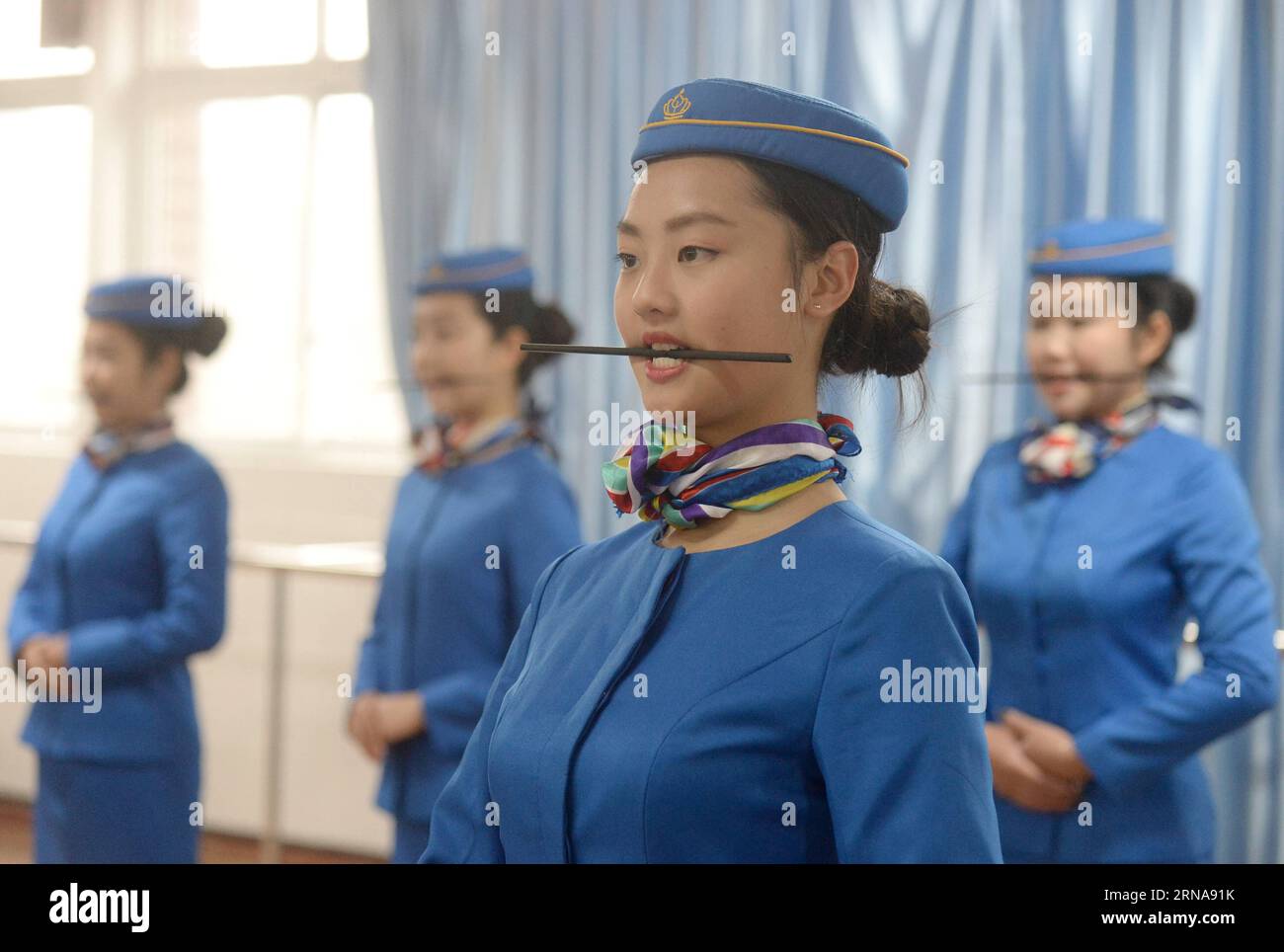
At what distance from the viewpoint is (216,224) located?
3.99 meters

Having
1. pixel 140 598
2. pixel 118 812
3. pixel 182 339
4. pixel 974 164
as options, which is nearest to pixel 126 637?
pixel 140 598

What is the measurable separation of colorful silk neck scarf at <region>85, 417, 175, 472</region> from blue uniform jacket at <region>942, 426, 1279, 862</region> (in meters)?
1.36

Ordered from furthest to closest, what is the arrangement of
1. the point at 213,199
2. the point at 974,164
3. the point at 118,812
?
the point at 213,199, the point at 974,164, the point at 118,812

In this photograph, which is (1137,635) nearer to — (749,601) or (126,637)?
(749,601)

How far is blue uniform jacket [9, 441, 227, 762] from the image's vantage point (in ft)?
7.61

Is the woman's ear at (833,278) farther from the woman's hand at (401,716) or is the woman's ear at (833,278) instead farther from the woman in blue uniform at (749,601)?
the woman's hand at (401,716)

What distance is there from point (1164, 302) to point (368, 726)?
136cm

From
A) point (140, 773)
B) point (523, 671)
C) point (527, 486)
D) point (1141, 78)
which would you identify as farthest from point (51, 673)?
point (1141, 78)

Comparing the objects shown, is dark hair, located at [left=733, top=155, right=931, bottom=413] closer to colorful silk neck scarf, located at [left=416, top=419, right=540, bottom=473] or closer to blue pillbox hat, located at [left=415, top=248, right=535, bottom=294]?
colorful silk neck scarf, located at [left=416, top=419, right=540, bottom=473]

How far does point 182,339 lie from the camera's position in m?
2.52

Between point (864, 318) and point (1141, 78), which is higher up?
point (1141, 78)

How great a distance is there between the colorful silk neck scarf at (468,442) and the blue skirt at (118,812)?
650mm

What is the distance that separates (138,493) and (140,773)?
1.48ft
